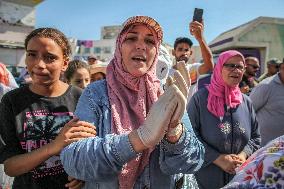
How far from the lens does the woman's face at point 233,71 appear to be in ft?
10.1

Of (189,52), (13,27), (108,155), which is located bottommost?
(108,155)

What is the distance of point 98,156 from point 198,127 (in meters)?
1.69

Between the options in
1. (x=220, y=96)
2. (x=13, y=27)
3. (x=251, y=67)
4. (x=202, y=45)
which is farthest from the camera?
(x=13, y=27)

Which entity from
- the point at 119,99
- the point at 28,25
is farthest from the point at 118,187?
the point at 28,25

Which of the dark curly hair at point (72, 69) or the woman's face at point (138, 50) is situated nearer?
the woman's face at point (138, 50)

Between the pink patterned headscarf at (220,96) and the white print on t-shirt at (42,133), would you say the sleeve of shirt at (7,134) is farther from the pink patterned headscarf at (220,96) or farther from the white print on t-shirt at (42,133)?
the pink patterned headscarf at (220,96)

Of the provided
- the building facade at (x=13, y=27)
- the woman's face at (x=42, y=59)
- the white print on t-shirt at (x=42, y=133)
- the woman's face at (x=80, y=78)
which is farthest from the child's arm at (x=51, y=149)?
the building facade at (x=13, y=27)

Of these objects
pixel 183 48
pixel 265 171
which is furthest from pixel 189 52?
Answer: pixel 265 171

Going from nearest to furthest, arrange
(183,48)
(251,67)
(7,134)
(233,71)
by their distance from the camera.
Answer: (7,134) → (233,71) → (183,48) → (251,67)

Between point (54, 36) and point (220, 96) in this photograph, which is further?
point (220, 96)

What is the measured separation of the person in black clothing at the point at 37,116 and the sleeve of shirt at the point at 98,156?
13.4 inches

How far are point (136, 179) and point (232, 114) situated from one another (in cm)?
160

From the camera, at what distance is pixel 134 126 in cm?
152

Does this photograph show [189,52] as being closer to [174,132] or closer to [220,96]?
[220,96]
